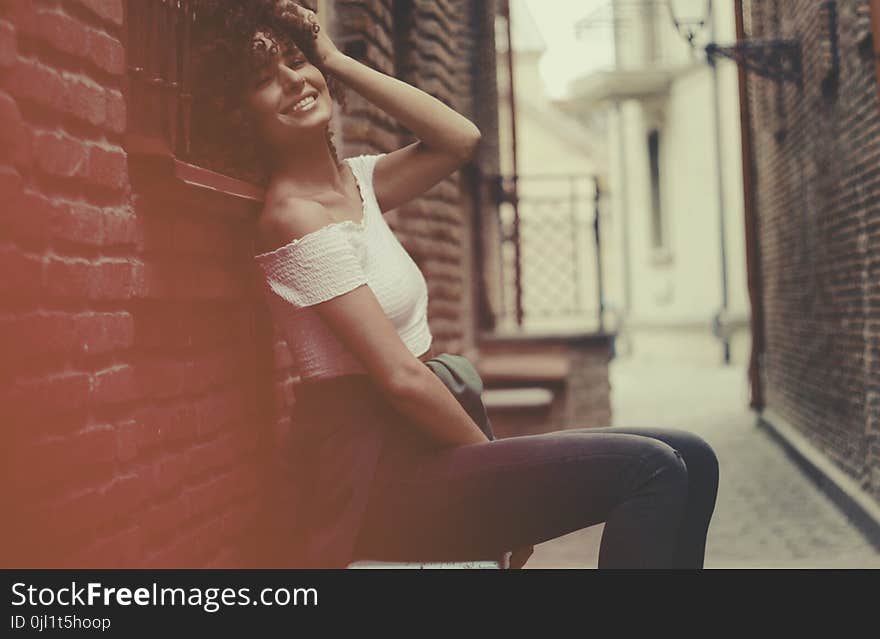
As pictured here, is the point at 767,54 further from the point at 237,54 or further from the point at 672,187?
the point at 672,187

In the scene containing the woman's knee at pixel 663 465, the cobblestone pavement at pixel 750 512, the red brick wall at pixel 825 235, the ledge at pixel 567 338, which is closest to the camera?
the woman's knee at pixel 663 465

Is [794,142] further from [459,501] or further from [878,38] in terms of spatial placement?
[459,501]

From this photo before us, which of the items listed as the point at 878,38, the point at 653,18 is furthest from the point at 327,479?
the point at 653,18

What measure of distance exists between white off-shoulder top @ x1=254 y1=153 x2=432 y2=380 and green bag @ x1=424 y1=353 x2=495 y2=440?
5 centimetres

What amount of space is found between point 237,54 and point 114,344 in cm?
70

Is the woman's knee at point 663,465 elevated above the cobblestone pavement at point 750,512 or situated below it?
above

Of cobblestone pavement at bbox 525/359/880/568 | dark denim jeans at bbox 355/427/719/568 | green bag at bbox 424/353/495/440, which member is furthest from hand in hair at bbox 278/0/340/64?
cobblestone pavement at bbox 525/359/880/568

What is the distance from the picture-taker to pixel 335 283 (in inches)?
84.7

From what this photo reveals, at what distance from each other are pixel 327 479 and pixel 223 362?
53 centimetres

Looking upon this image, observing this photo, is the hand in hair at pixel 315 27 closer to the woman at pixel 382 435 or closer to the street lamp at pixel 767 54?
the woman at pixel 382 435

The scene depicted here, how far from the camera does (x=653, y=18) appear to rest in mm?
22281

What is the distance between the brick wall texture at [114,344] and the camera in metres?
1.78

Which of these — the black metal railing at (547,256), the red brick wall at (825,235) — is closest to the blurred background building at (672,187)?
the black metal railing at (547,256)

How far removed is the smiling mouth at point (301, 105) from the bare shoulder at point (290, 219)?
0.22m
